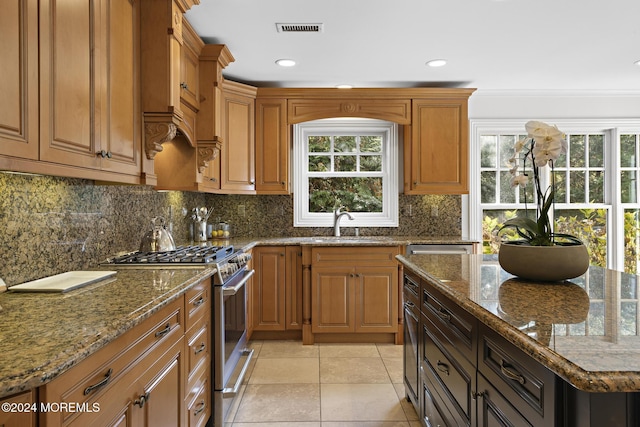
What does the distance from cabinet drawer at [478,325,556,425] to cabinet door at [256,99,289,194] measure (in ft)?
9.50

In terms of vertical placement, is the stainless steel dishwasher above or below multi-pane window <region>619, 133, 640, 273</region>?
below

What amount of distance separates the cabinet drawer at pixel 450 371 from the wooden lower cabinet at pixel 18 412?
1.27 metres

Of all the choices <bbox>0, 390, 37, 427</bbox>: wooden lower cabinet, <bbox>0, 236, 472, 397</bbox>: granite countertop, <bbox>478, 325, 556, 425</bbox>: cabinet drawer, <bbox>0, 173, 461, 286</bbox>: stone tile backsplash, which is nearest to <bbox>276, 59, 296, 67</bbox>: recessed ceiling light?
<bbox>0, 173, 461, 286</bbox>: stone tile backsplash

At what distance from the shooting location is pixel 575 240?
1665 mm

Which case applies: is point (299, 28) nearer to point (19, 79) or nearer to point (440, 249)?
point (19, 79)

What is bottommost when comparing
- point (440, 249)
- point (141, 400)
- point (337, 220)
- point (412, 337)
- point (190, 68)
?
point (412, 337)

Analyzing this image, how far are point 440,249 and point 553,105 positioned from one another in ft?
6.98

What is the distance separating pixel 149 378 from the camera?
1369 millimetres

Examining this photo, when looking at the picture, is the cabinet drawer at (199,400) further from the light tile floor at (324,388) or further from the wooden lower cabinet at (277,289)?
the wooden lower cabinet at (277,289)

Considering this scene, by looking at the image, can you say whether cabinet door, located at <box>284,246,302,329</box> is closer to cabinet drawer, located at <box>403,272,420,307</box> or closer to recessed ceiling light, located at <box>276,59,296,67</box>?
cabinet drawer, located at <box>403,272,420,307</box>

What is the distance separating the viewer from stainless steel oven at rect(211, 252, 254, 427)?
223 cm

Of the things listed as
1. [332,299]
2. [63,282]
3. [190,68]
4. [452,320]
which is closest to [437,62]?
[190,68]

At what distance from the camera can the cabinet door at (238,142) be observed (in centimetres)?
367

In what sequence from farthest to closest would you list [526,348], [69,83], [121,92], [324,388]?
[324,388] < [121,92] < [69,83] < [526,348]
